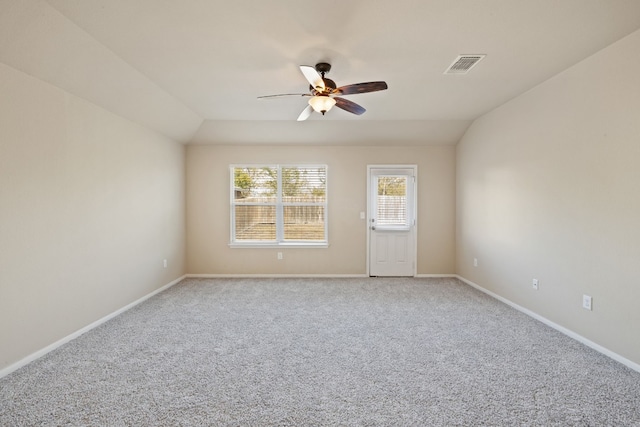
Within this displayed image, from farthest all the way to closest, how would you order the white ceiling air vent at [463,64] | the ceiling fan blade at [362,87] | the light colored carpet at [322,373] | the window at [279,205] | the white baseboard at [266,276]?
the window at [279,205], the white baseboard at [266,276], the white ceiling air vent at [463,64], the ceiling fan blade at [362,87], the light colored carpet at [322,373]

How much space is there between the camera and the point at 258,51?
252 centimetres

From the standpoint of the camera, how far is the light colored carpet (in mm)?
1748

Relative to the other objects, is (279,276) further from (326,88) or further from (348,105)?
(326,88)

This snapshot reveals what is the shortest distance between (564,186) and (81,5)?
4396 mm

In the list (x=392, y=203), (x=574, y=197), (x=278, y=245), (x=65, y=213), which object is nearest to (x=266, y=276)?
(x=278, y=245)

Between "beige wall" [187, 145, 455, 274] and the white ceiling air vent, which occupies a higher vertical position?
the white ceiling air vent

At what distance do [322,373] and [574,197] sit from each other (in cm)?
291

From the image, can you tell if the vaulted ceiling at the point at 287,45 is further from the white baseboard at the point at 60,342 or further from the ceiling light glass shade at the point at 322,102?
the white baseboard at the point at 60,342

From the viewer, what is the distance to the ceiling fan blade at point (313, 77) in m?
2.34

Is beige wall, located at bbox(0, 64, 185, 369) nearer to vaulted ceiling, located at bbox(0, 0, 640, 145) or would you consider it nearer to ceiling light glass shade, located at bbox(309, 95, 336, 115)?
vaulted ceiling, located at bbox(0, 0, 640, 145)

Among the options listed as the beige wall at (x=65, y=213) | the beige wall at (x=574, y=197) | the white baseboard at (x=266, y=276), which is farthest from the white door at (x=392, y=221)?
the beige wall at (x=65, y=213)

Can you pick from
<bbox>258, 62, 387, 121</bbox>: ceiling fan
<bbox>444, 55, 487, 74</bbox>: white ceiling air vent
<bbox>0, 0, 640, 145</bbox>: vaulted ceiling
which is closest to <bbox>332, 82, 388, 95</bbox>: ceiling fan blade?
<bbox>258, 62, 387, 121</bbox>: ceiling fan

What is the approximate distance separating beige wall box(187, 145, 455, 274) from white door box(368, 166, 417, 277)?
14 cm

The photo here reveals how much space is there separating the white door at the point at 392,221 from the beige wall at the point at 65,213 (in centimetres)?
360
